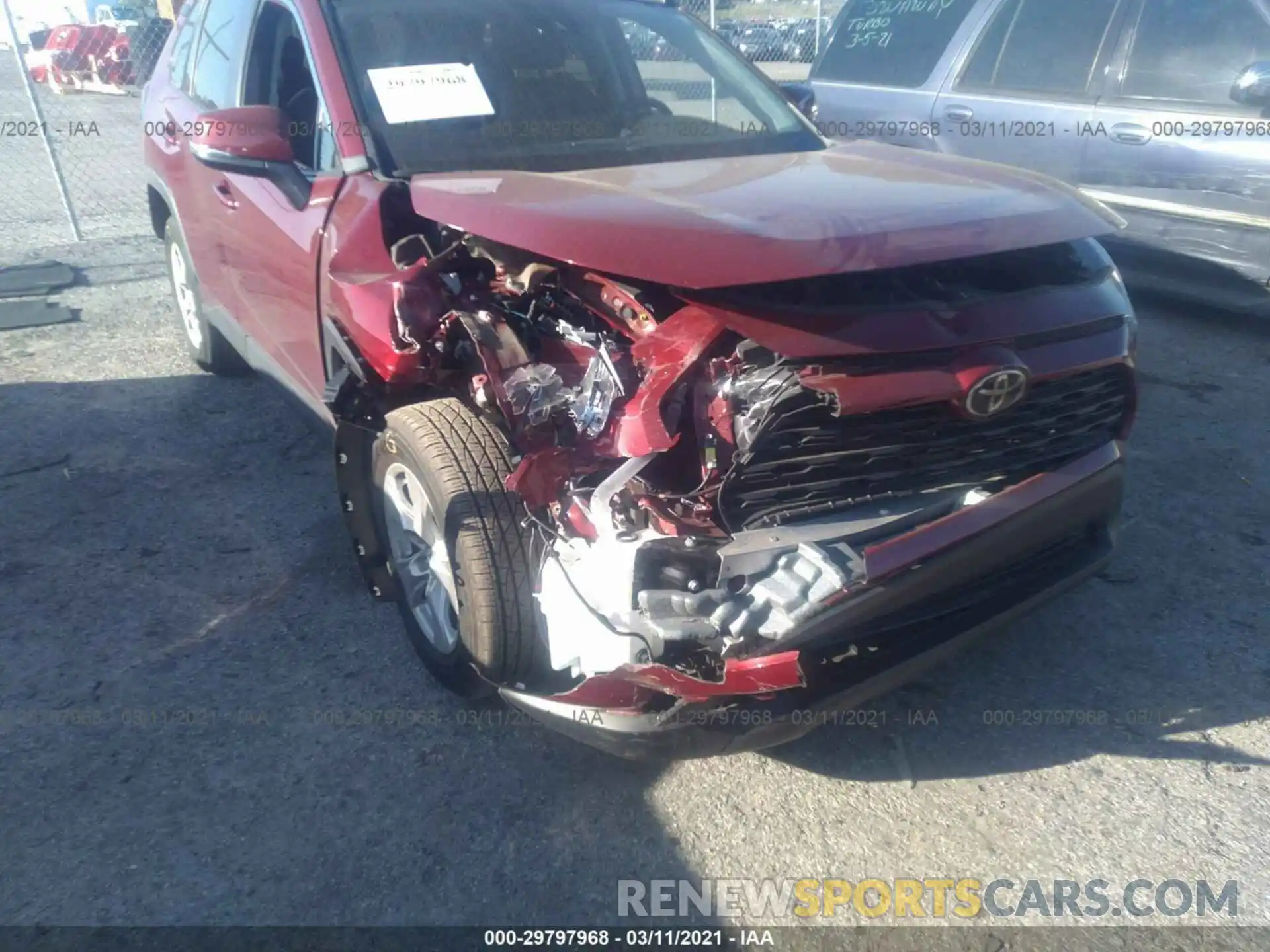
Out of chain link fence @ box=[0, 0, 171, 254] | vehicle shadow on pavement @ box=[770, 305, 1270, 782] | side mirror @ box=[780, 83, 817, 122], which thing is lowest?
chain link fence @ box=[0, 0, 171, 254]

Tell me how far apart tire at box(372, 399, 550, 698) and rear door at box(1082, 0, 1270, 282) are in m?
4.18

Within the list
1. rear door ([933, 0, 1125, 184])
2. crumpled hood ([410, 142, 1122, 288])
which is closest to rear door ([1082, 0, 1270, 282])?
rear door ([933, 0, 1125, 184])

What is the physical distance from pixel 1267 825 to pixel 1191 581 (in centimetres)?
113

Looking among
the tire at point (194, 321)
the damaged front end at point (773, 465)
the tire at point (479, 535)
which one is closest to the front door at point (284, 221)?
the damaged front end at point (773, 465)

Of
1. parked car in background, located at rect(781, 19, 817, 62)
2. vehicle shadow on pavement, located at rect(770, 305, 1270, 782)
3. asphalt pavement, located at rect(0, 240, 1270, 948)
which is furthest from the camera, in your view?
parked car in background, located at rect(781, 19, 817, 62)

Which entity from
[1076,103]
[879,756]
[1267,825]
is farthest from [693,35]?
[1267,825]

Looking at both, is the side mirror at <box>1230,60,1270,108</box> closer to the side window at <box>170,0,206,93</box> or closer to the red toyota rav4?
the red toyota rav4

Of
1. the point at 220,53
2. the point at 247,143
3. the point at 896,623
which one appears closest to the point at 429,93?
the point at 247,143

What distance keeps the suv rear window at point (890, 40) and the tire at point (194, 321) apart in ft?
14.0

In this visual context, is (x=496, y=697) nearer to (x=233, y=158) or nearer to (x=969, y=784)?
(x=969, y=784)

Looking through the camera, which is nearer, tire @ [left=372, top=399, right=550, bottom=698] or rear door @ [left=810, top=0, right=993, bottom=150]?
tire @ [left=372, top=399, right=550, bottom=698]

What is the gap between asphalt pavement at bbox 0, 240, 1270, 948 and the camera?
7.77ft

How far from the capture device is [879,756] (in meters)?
2.73

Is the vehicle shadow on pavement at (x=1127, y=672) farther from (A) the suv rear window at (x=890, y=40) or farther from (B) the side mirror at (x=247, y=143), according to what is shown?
(A) the suv rear window at (x=890, y=40)
